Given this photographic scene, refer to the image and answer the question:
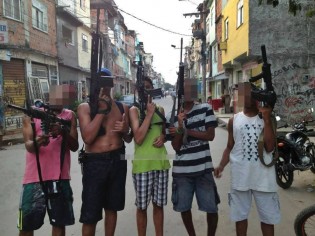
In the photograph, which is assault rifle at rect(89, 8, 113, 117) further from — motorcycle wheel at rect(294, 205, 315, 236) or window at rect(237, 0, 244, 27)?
window at rect(237, 0, 244, 27)

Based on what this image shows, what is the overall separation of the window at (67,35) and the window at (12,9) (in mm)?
5685

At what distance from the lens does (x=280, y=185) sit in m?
5.86

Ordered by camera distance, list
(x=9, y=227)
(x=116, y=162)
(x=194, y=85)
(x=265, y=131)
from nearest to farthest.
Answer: (x=265, y=131) → (x=116, y=162) → (x=194, y=85) → (x=9, y=227)

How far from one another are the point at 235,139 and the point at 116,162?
1.06 m

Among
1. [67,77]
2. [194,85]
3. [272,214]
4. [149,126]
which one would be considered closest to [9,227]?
[149,126]

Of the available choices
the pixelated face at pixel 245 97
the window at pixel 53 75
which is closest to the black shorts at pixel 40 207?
the pixelated face at pixel 245 97

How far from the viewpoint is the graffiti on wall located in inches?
551

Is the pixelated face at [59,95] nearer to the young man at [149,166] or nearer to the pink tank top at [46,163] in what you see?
the pink tank top at [46,163]

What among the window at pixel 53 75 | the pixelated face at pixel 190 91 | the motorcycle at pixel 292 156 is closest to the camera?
the pixelated face at pixel 190 91

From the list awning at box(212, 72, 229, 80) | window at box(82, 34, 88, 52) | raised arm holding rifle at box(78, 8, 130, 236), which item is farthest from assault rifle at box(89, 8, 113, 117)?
window at box(82, 34, 88, 52)

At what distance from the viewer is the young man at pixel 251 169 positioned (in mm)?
2945

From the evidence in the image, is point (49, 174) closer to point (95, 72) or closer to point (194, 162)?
point (95, 72)

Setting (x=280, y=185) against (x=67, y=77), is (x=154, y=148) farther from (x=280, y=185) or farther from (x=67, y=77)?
(x=67, y=77)

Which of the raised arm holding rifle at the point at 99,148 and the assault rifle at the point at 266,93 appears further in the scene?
the raised arm holding rifle at the point at 99,148
